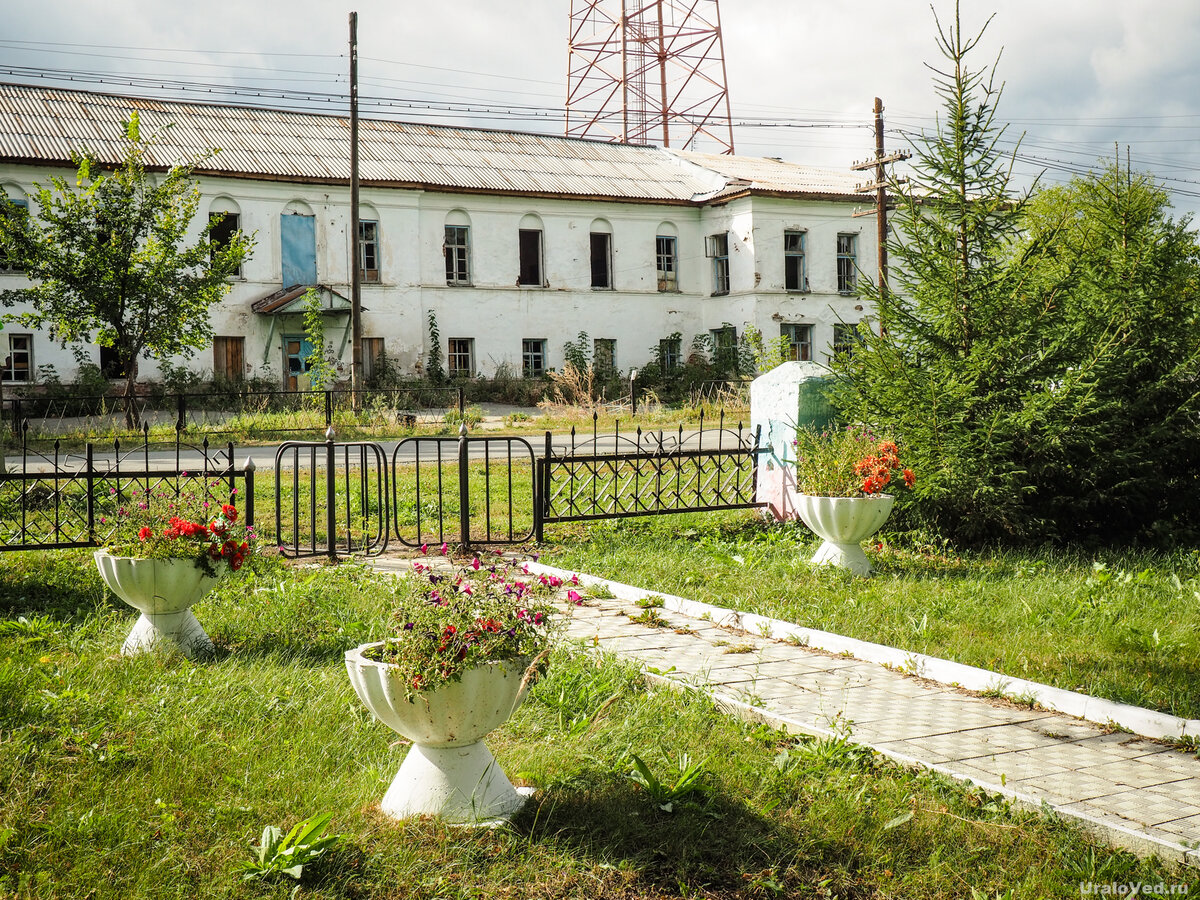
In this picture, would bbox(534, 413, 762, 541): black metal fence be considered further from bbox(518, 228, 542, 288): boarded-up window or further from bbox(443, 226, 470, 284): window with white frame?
bbox(518, 228, 542, 288): boarded-up window

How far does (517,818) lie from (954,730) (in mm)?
2225

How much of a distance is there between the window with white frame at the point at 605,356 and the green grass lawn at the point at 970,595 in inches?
912

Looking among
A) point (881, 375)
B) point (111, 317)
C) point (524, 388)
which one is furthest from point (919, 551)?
point (524, 388)

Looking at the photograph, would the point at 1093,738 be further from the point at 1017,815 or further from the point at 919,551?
the point at 919,551

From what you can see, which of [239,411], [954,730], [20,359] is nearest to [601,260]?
[239,411]

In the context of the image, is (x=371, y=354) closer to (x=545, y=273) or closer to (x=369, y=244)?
(x=369, y=244)

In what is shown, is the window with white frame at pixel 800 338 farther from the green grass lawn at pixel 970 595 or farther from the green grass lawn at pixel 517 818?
the green grass lawn at pixel 517 818

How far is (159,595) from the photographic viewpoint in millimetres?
5863

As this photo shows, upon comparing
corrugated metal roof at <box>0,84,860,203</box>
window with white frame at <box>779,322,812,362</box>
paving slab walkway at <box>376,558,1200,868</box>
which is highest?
corrugated metal roof at <box>0,84,860,203</box>

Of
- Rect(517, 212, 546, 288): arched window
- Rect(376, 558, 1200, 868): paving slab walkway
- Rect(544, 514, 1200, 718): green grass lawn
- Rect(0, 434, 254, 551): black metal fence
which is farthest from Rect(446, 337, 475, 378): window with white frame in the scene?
Rect(376, 558, 1200, 868): paving slab walkway

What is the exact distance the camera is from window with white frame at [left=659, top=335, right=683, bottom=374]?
34844 mm

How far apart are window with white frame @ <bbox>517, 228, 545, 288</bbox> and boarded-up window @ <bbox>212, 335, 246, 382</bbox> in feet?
30.8

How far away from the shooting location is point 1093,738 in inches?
187

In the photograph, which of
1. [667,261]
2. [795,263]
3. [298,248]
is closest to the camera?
[298,248]
